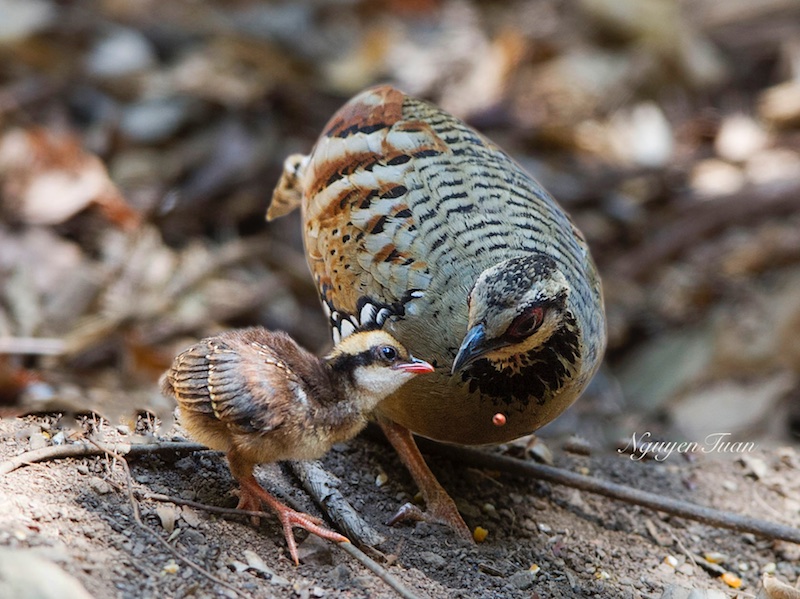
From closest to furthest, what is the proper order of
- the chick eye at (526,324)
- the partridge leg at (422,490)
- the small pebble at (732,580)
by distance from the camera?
1. the chick eye at (526,324)
2. the partridge leg at (422,490)
3. the small pebble at (732,580)

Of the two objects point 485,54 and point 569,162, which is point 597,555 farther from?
point 485,54

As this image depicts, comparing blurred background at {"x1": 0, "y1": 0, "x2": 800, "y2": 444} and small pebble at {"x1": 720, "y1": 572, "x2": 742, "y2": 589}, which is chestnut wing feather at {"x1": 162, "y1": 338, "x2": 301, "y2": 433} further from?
small pebble at {"x1": 720, "y1": 572, "x2": 742, "y2": 589}

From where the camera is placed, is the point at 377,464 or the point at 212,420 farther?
the point at 377,464

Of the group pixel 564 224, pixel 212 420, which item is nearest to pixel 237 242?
pixel 564 224

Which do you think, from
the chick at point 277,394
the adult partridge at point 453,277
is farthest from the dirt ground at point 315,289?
the adult partridge at point 453,277

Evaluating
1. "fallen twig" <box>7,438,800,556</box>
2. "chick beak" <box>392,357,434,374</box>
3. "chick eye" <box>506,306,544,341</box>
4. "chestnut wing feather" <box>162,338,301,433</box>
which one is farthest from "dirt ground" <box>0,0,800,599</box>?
"chick eye" <box>506,306,544,341</box>

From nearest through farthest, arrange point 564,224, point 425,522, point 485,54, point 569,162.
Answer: point 425,522, point 564,224, point 569,162, point 485,54

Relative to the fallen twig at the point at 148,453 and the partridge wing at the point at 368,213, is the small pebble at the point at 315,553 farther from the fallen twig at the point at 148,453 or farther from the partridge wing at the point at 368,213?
the partridge wing at the point at 368,213
